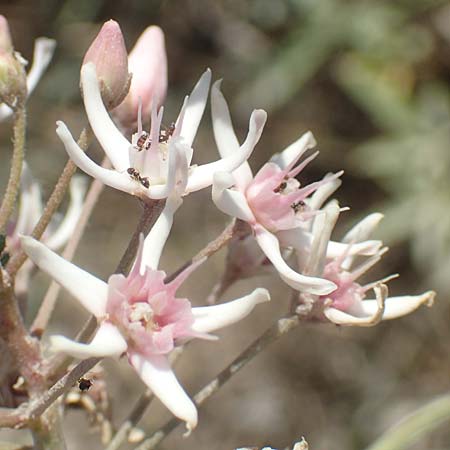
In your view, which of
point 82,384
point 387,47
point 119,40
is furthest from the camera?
point 387,47

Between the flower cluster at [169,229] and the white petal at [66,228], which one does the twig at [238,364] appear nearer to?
the flower cluster at [169,229]

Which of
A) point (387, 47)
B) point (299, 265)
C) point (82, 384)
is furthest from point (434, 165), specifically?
point (82, 384)

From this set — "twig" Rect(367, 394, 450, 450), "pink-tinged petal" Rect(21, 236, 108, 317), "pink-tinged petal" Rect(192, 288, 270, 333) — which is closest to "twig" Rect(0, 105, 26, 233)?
"pink-tinged petal" Rect(21, 236, 108, 317)

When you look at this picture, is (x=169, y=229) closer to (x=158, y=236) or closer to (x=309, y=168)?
(x=158, y=236)

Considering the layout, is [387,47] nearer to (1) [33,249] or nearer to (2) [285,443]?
(2) [285,443]

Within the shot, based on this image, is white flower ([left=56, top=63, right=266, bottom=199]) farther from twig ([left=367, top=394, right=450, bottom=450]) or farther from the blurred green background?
the blurred green background

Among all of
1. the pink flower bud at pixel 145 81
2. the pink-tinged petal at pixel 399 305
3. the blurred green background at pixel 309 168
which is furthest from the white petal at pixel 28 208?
the blurred green background at pixel 309 168
